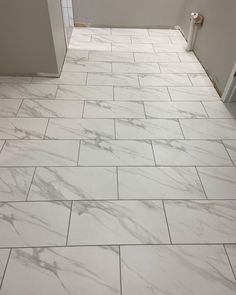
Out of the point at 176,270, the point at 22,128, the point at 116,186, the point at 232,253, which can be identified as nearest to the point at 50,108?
the point at 22,128

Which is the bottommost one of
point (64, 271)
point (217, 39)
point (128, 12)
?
point (64, 271)

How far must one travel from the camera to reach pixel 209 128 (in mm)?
1881

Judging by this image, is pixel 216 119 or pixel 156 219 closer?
pixel 156 219

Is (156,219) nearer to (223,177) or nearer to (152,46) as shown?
(223,177)

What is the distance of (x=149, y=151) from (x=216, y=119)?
73cm

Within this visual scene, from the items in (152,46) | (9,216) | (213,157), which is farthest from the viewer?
(152,46)

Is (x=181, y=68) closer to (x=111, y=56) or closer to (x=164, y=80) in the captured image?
(x=164, y=80)

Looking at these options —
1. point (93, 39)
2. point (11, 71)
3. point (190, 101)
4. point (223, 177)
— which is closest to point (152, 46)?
point (93, 39)

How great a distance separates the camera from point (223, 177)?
1.51 m

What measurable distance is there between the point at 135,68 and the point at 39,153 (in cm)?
153

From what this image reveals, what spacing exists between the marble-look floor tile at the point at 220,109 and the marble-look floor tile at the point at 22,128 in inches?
55.0

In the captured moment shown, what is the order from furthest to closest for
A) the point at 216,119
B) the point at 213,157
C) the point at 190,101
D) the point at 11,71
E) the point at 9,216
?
the point at 11,71
the point at 190,101
the point at 216,119
the point at 213,157
the point at 9,216

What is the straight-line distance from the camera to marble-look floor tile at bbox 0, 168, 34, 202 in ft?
4.47

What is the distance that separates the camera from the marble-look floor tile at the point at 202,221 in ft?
4.01
